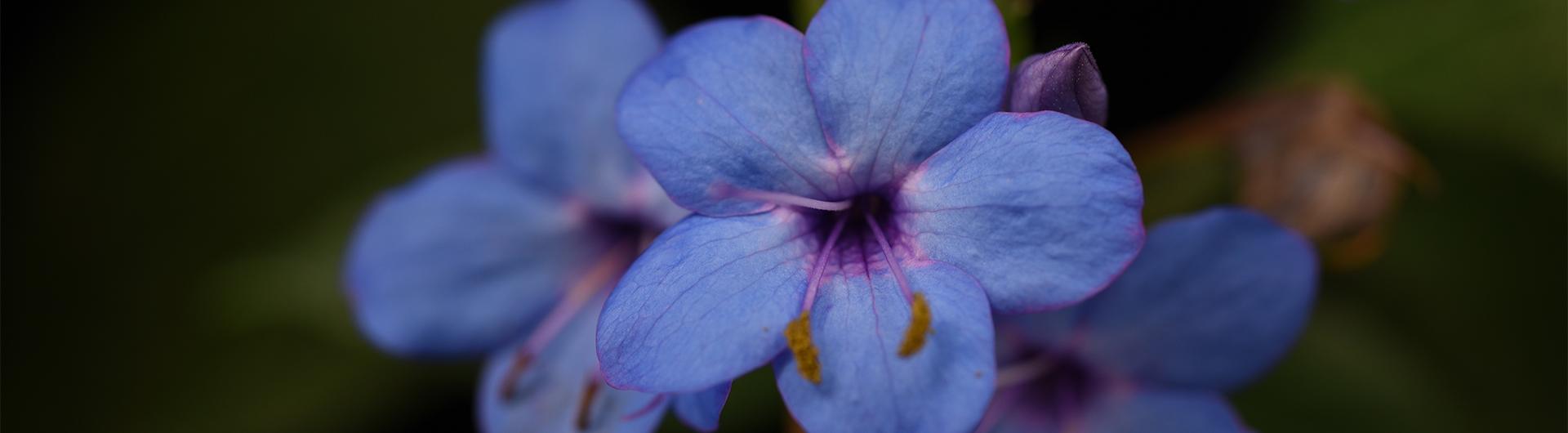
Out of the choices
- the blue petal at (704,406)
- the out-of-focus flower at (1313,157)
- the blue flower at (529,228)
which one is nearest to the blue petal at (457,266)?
the blue flower at (529,228)

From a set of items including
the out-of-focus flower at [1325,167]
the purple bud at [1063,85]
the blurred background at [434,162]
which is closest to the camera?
the purple bud at [1063,85]

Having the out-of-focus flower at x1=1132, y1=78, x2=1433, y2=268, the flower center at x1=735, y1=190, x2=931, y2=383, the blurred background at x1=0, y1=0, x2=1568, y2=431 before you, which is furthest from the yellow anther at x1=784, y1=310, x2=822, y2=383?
the out-of-focus flower at x1=1132, y1=78, x2=1433, y2=268

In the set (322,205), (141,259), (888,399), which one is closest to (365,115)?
(322,205)

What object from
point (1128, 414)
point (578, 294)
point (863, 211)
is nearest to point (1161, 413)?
point (1128, 414)

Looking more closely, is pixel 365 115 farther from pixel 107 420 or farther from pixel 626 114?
pixel 626 114

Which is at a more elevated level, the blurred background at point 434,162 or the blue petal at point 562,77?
the blue petal at point 562,77

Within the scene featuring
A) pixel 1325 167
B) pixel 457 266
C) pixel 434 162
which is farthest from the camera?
pixel 434 162

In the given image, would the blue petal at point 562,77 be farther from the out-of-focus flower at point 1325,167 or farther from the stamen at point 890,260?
the out-of-focus flower at point 1325,167

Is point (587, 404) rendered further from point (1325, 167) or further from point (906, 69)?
point (1325, 167)
